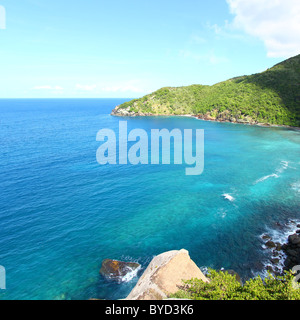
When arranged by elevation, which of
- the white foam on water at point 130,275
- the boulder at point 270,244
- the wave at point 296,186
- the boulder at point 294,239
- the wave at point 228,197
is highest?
the wave at point 296,186

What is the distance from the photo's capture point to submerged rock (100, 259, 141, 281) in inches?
1366

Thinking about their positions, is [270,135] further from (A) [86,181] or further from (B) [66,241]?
(B) [66,241]

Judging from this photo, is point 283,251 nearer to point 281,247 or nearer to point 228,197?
point 281,247

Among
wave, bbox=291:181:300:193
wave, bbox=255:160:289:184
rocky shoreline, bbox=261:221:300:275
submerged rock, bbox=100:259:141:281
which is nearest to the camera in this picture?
submerged rock, bbox=100:259:141:281

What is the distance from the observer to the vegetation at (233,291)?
2086 centimetres

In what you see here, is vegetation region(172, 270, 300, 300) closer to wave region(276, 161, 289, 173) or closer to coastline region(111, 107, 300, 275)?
coastline region(111, 107, 300, 275)

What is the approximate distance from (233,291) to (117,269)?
19574 mm

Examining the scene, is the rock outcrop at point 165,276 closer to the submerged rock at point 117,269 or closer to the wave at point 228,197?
the submerged rock at point 117,269

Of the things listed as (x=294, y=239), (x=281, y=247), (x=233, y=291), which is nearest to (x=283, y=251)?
(x=281, y=247)

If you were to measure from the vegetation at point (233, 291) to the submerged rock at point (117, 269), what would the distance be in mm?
12826

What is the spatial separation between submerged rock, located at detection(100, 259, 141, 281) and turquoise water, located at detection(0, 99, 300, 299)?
1067 mm

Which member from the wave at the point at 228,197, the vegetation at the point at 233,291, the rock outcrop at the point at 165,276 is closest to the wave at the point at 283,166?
the wave at the point at 228,197

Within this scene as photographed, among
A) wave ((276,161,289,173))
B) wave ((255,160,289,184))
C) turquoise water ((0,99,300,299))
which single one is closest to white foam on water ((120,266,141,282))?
turquoise water ((0,99,300,299))

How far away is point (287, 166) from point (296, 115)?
326 ft
